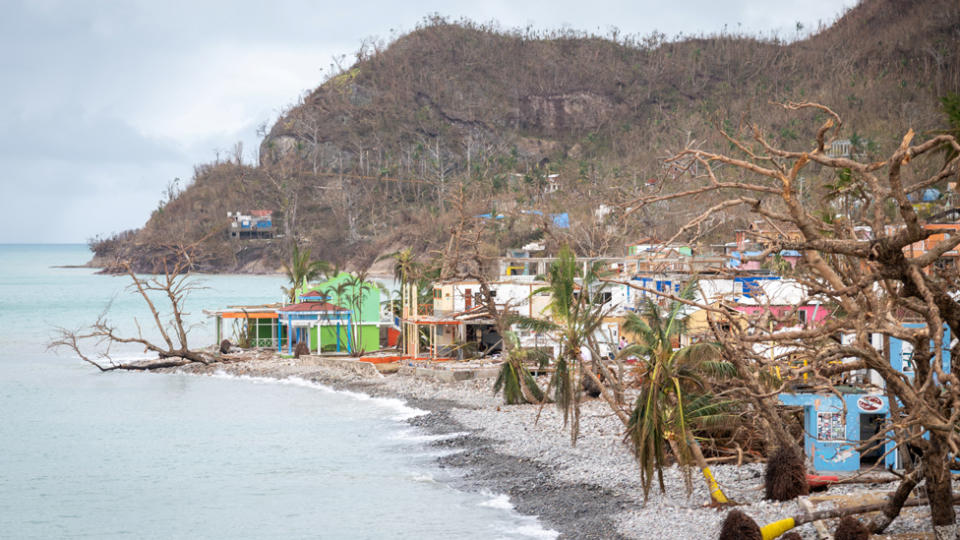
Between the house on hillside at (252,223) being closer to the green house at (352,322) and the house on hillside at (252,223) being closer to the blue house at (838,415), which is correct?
the green house at (352,322)

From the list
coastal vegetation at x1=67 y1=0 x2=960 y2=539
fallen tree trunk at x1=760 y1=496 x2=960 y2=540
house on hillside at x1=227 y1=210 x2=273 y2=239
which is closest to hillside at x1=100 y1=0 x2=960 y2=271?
coastal vegetation at x1=67 y1=0 x2=960 y2=539

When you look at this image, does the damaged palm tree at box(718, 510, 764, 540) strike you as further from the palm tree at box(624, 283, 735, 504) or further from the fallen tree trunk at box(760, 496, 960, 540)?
the palm tree at box(624, 283, 735, 504)

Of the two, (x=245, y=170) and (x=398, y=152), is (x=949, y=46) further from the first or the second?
(x=245, y=170)

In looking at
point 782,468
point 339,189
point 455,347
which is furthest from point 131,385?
point 339,189

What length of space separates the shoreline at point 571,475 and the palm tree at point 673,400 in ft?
1.58

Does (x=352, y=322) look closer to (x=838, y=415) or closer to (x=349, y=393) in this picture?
(x=349, y=393)

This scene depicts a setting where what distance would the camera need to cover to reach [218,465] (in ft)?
75.2

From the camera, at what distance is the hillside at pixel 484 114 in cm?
10688

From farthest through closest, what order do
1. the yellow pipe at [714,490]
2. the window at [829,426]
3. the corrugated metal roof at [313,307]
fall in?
the corrugated metal roof at [313,307] → the window at [829,426] → the yellow pipe at [714,490]

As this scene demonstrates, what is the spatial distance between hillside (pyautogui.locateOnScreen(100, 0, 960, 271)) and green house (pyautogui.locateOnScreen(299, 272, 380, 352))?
2294 inches

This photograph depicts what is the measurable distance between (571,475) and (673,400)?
3277 millimetres

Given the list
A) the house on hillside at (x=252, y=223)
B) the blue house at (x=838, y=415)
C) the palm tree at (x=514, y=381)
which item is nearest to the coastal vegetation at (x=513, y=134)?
the house on hillside at (x=252, y=223)

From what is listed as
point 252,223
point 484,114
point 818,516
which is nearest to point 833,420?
point 818,516

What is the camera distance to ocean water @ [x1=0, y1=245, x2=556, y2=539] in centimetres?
1692
